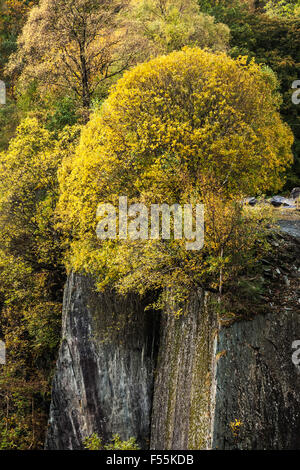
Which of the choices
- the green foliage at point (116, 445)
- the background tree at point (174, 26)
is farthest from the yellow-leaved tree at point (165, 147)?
the background tree at point (174, 26)

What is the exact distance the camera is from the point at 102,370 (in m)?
21.1

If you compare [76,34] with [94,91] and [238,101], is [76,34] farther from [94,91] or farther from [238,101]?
[238,101]

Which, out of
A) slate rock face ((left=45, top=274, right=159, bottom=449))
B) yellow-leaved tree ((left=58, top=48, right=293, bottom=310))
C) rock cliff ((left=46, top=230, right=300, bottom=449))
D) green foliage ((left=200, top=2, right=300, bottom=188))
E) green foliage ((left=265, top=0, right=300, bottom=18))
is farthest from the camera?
green foliage ((left=265, top=0, right=300, bottom=18))

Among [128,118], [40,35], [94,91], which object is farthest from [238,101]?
[40,35]

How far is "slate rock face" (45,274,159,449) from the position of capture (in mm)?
20688

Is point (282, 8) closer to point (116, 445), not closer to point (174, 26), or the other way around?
point (174, 26)

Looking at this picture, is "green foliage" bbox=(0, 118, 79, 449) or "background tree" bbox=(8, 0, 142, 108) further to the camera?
"background tree" bbox=(8, 0, 142, 108)

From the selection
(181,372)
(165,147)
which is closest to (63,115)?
(165,147)

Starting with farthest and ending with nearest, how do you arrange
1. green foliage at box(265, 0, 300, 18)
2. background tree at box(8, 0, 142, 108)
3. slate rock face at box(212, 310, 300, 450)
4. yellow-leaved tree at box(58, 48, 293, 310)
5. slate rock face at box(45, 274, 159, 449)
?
green foliage at box(265, 0, 300, 18) → background tree at box(8, 0, 142, 108) → slate rock face at box(45, 274, 159, 449) → yellow-leaved tree at box(58, 48, 293, 310) → slate rock face at box(212, 310, 300, 450)

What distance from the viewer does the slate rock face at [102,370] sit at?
20688mm

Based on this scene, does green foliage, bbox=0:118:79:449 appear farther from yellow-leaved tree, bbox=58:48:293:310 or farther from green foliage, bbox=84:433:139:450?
green foliage, bbox=84:433:139:450

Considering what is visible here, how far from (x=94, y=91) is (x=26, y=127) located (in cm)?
590

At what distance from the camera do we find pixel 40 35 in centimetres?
2994

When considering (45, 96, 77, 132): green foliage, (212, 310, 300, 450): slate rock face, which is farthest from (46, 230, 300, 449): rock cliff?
(45, 96, 77, 132): green foliage
